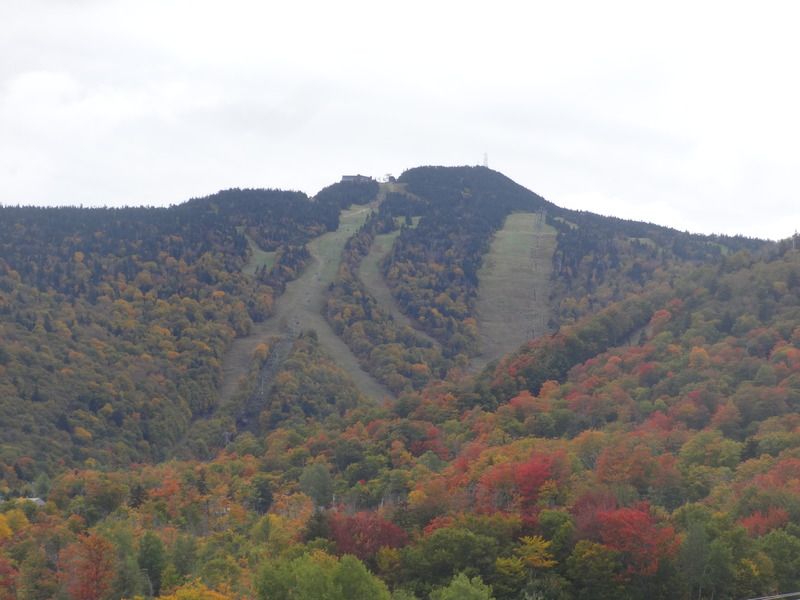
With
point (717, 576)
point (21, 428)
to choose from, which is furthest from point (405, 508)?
point (21, 428)

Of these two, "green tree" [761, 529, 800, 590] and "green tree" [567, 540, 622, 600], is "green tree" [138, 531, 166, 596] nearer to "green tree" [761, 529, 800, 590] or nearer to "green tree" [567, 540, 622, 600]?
"green tree" [567, 540, 622, 600]

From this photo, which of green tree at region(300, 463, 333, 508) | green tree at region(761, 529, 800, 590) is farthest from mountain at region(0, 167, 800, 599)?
green tree at region(300, 463, 333, 508)

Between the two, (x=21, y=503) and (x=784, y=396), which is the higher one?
(x=784, y=396)

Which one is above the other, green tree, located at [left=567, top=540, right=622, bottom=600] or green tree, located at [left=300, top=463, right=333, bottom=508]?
green tree, located at [left=567, top=540, right=622, bottom=600]

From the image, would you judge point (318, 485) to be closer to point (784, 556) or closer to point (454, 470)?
point (454, 470)

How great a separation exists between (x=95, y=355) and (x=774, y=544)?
162254 millimetres

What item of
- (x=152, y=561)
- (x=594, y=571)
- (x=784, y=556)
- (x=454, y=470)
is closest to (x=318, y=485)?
(x=454, y=470)

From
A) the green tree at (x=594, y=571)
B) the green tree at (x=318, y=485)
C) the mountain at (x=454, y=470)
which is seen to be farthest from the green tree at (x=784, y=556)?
the green tree at (x=318, y=485)

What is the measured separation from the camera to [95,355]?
19800cm

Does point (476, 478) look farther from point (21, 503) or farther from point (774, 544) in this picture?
point (21, 503)

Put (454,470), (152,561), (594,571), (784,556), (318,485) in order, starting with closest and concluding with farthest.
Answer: (594,571) → (784,556) → (152,561) → (454,470) → (318,485)

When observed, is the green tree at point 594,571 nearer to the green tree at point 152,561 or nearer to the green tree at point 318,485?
the green tree at point 152,561

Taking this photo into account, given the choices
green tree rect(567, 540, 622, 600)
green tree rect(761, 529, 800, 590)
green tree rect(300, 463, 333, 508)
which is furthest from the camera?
green tree rect(300, 463, 333, 508)

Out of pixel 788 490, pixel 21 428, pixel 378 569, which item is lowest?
pixel 21 428
